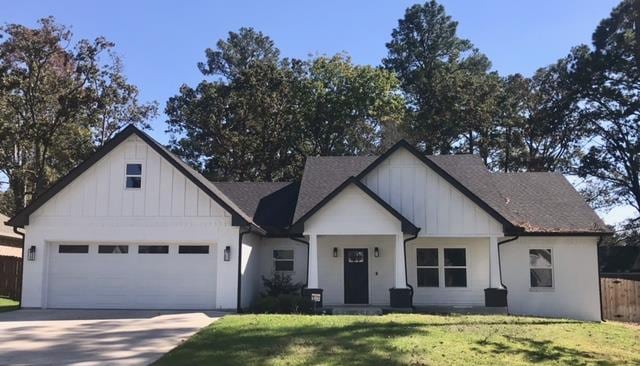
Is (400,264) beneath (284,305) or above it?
above

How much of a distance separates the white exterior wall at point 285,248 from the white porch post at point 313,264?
2265mm

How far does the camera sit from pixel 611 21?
→ 35.9 metres

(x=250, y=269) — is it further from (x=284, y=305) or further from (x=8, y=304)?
(x=8, y=304)

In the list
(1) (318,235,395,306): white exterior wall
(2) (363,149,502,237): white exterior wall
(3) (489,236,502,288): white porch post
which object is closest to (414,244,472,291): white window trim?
(1) (318,235,395,306): white exterior wall

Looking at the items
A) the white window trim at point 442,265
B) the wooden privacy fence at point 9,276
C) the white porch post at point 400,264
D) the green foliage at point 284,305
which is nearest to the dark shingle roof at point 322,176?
the green foliage at point 284,305

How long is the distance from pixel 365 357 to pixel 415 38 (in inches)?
1634

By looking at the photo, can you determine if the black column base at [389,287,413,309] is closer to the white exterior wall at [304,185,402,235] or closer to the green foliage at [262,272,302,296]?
the white exterior wall at [304,185,402,235]

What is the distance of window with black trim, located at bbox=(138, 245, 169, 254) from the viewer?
19266mm

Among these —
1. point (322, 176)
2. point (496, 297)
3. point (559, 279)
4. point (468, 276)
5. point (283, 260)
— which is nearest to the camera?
point (496, 297)

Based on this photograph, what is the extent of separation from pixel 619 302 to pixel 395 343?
14.8 m

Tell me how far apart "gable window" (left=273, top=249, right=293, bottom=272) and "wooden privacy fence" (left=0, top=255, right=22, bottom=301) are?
11.8m

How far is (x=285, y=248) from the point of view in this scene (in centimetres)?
2206

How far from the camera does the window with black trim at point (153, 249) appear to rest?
758 inches

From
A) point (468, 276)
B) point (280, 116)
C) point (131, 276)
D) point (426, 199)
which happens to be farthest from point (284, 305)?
point (280, 116)
